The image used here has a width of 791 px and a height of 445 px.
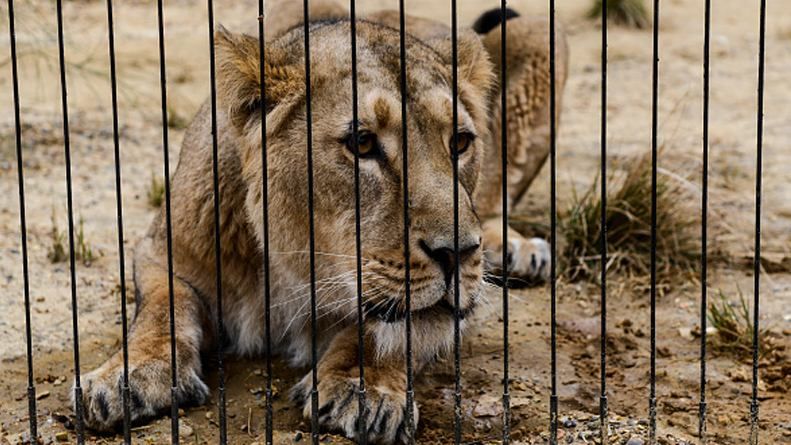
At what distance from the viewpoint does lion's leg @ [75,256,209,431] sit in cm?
404

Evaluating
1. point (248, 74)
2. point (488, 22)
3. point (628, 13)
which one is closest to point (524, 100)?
point (488, 22)

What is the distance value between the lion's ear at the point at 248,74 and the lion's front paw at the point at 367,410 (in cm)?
95

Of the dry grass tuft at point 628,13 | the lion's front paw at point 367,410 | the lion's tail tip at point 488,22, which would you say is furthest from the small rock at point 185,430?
the dry grass tuft at point 628,13

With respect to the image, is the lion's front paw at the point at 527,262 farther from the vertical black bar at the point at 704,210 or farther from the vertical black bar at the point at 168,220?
the vertical black bar at the point at 168,220

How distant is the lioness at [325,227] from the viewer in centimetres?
388

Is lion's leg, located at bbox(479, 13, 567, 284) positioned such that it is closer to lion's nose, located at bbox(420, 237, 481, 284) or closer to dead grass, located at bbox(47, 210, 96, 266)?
dead grass, located at bbox(47, 210, 96, 266)

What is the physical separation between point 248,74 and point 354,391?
3.59 ft

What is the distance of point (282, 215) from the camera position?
14.0 feet

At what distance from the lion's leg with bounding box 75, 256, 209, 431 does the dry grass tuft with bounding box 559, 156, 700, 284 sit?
1.96 meters

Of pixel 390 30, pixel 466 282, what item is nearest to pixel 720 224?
pixel 390 30

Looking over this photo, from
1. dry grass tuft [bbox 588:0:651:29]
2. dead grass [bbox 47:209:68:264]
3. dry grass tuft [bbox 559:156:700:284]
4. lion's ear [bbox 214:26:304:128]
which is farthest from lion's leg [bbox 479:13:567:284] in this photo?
dry grass tuft [bbox 588:0:651:29]

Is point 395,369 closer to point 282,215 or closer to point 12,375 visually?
point 282,215

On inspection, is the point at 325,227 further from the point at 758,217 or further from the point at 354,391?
the point at 758,217

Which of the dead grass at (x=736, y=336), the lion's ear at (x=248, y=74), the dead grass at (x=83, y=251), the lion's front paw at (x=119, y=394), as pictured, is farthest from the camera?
the dead grass at (x=83, y=251)
